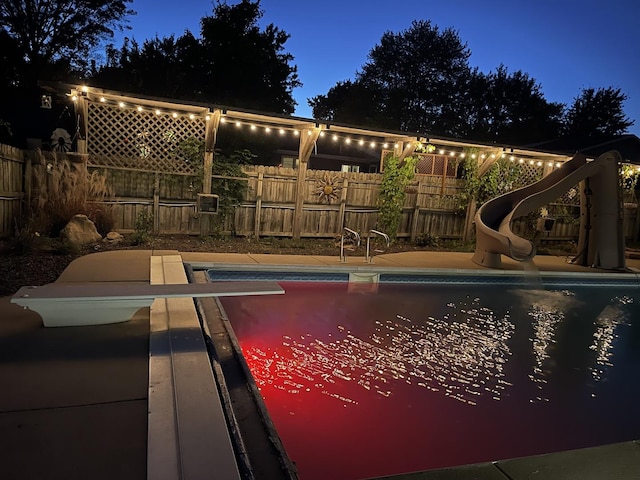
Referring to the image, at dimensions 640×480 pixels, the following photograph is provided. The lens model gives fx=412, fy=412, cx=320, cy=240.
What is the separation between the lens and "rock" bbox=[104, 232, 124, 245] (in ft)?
22.7

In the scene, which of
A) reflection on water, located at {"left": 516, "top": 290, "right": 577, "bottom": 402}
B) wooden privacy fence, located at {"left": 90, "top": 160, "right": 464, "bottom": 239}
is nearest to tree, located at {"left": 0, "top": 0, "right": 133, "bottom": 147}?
wooden privacy fence, located at {"left": 90, "top": 160, "right": 464, "bottom": 239}

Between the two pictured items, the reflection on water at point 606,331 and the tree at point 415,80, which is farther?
the tree at point 415,80

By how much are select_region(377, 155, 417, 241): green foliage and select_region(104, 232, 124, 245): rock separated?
5668 millimetres

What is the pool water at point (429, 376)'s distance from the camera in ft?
8.97

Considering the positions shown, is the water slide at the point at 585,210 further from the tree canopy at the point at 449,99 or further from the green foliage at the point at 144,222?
the tree canopy at the point at 449,99

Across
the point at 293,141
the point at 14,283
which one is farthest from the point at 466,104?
the point at 14,283

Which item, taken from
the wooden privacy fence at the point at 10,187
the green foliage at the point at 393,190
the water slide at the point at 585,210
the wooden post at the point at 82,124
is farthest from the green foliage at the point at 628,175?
the wooden privacy fence at the point at 10,187

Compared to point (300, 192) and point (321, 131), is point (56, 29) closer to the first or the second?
point (300, 192)

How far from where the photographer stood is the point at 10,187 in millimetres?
6457

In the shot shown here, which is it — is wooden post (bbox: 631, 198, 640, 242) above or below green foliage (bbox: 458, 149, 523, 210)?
below

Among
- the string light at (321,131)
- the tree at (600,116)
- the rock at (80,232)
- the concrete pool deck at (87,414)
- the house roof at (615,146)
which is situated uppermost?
the tree at (600,116)

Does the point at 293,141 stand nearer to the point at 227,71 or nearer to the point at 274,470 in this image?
the point at 227,71

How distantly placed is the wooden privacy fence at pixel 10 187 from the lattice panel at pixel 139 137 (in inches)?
49.5

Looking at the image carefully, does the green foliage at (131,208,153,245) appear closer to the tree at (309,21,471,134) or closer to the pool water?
the pool water
